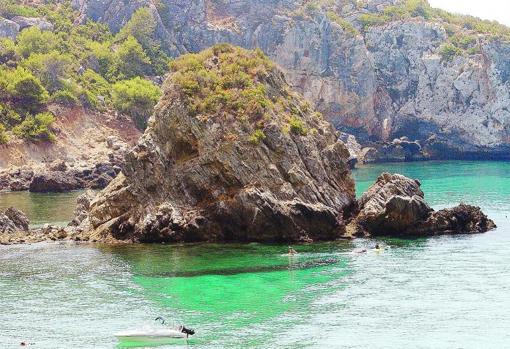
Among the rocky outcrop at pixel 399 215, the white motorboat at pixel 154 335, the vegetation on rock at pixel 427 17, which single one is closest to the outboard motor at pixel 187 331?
the white motorboat at pixel 154 335

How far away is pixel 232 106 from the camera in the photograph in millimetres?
69188

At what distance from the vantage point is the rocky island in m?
64.9

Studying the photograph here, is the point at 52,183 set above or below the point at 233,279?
above

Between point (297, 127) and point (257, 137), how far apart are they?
4.53m

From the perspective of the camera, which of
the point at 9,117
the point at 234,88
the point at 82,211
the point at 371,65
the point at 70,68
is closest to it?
the point at 234,88

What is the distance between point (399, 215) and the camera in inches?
2618

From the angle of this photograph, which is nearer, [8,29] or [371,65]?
[8,29]

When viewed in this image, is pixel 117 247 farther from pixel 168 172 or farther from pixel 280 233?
pixel 280 233

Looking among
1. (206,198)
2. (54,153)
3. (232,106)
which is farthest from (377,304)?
(54,153)

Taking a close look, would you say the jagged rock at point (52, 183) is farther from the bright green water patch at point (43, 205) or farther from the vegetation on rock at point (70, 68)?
the vegetation on rock at point (70, 68)

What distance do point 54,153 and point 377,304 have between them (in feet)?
292

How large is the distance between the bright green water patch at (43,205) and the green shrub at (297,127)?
24.3 m

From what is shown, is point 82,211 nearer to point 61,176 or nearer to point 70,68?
point 61,176

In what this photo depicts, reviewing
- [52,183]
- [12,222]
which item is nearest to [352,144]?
[52,183]
